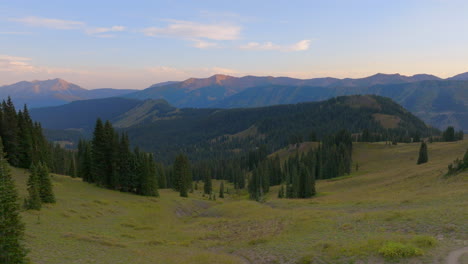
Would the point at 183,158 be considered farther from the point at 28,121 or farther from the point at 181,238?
the point at 181,238

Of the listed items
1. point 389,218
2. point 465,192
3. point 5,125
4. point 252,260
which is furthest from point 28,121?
point 465,192

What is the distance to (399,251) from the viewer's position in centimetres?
1869

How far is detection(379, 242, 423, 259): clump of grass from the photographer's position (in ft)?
60.2

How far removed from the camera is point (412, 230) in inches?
1019

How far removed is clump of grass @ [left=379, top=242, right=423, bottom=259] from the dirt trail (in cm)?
156

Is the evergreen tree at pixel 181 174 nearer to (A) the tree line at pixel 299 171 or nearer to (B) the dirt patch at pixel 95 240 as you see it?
(A) the tree line at pixel 299 171

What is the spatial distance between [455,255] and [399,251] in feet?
10.3

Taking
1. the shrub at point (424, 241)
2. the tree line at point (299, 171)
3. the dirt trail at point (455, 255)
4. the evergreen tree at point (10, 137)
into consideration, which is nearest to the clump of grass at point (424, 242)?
the shrub at point (424, 241)

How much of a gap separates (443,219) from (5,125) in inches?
3334

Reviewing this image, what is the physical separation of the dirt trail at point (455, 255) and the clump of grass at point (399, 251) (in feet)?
5.13

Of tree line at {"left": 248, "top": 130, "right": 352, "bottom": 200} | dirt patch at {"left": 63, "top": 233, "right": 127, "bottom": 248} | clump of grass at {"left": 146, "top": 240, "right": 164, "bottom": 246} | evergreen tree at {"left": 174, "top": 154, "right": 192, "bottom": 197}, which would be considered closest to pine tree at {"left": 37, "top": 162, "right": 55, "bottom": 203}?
dirt patch at {"left": 63, "top": 233, "right": 127, "bottom": 248}

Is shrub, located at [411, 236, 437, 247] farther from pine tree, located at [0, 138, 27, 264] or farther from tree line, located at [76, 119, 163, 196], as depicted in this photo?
tree line, located at [76, 119, 163, 196]

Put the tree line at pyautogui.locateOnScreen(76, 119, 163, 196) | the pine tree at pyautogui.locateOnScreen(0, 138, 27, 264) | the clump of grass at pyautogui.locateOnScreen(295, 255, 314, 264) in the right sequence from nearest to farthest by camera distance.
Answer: the pine tree at pyautogui.locateOnScreen(0, 138, 27, 264), the clump of grass at pyautogui.locateOnScreen(295, 255, 314, 264), the tree line at pyautogui.locateOnScreen(76, 119, 163, 196)

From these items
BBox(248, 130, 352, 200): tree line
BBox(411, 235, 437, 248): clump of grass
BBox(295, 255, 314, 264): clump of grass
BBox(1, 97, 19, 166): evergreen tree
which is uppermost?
BBox(1, 97, 19, 166): evergreen tree
